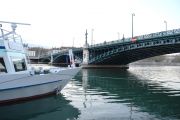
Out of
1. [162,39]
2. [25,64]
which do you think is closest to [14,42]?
[25,64]

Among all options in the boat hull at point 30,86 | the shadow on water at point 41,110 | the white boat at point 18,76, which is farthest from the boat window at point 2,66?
the shadow on water at point 41,110

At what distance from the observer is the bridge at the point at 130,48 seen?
4977 cm

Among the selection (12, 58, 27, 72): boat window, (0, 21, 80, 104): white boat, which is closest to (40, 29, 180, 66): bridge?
(0, 21, 80, 104): white boat

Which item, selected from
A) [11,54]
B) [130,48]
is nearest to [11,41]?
[11,54]

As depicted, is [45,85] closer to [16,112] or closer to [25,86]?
[25,86]

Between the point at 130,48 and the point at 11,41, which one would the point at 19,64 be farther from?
the point at 130,48

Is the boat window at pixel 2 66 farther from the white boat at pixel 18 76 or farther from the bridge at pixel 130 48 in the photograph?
the bridge at pixel 130 48

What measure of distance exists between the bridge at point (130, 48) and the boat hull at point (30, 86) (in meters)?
16.9

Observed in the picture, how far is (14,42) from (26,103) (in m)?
3.76

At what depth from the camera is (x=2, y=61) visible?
17000 mm

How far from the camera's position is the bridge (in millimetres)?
49772

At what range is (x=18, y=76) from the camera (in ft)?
55.5

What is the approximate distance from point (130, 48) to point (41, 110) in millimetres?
43078

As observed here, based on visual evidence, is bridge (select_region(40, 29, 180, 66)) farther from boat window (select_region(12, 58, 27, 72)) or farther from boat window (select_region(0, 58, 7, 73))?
boat window (select_region(0, 58, 7, 73))
